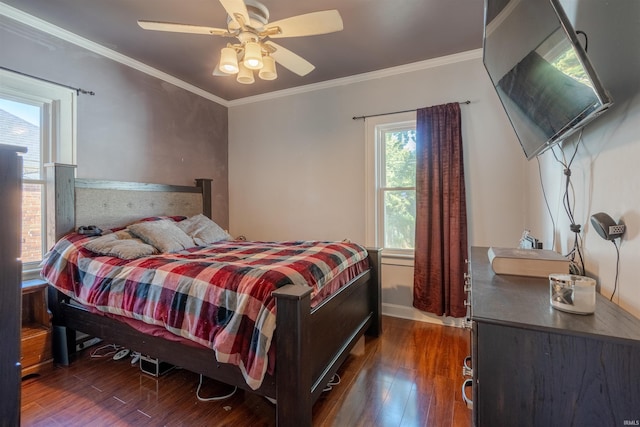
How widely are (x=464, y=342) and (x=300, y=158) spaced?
2.61 meters

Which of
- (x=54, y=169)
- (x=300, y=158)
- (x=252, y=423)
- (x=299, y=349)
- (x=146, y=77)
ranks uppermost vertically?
(x=146, y=77)

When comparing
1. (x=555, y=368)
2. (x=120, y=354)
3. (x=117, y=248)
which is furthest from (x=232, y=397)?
(x=555, y=368)

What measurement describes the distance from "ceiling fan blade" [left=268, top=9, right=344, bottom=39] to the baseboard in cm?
266

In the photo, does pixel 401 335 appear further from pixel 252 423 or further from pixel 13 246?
pixel 13 246

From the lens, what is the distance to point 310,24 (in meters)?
1.74

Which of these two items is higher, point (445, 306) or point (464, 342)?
point (445, 306)

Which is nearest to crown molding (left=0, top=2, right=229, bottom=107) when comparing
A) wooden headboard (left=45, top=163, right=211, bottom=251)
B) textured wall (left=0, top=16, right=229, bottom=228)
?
textured wall (left=0, top=16, right=229, bottom=228)

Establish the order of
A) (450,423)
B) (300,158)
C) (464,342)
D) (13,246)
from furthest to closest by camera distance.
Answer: (300,158) → (464,342) → (450,423) → (13,246)

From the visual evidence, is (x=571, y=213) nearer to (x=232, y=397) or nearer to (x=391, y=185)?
(x=391, y=185)

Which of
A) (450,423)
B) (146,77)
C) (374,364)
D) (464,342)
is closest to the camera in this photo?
(450,423)

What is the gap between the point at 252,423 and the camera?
165cm

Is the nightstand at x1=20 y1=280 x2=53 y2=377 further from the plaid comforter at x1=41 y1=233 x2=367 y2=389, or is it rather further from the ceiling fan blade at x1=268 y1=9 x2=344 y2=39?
the ceiling fan blade at x1=268 y1=9 x2=344 y2=39

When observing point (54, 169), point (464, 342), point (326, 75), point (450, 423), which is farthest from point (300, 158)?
point (450, 423)

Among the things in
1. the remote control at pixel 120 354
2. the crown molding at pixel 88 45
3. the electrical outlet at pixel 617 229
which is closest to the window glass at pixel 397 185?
the electrical outlet at pixel 617 229
